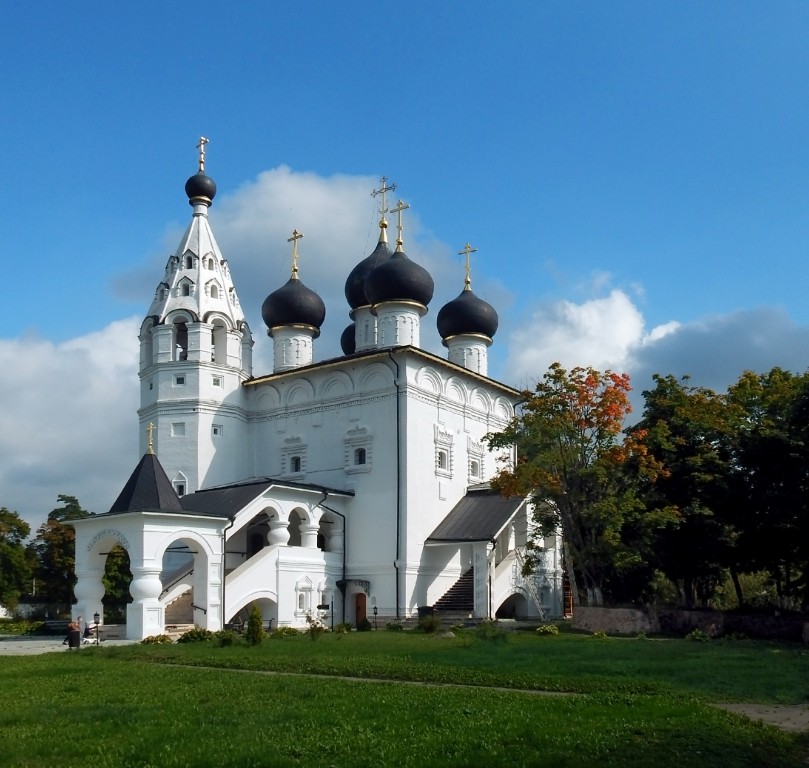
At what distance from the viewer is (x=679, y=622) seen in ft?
67.4

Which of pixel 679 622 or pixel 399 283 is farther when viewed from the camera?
pixel 399 283

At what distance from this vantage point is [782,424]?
70.5 ft

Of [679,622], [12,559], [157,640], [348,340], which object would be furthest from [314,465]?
[12,559]

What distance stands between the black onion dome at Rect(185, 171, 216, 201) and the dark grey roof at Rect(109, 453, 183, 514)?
10.6 m

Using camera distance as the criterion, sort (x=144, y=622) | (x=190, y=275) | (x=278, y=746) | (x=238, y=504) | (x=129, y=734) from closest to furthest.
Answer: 1. (x=278, y=746)
2. (x=129, y=734)
3. (x=144, y=622)
4. (x=238, y=504)
5. (x=190, y=275)

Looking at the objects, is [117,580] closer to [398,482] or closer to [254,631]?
[398,482]

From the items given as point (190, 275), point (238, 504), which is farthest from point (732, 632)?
point (190, 275)

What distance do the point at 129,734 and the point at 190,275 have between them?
21.9 m

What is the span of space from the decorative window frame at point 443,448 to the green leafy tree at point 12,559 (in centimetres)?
2013

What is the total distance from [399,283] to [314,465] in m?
5.90

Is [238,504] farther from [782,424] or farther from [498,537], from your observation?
[782,424]

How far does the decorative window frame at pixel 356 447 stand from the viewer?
25969mm

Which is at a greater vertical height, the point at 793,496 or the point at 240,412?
the point at 240,412

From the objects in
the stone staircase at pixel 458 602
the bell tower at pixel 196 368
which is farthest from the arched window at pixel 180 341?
the stone staircase at pixel 458 602
